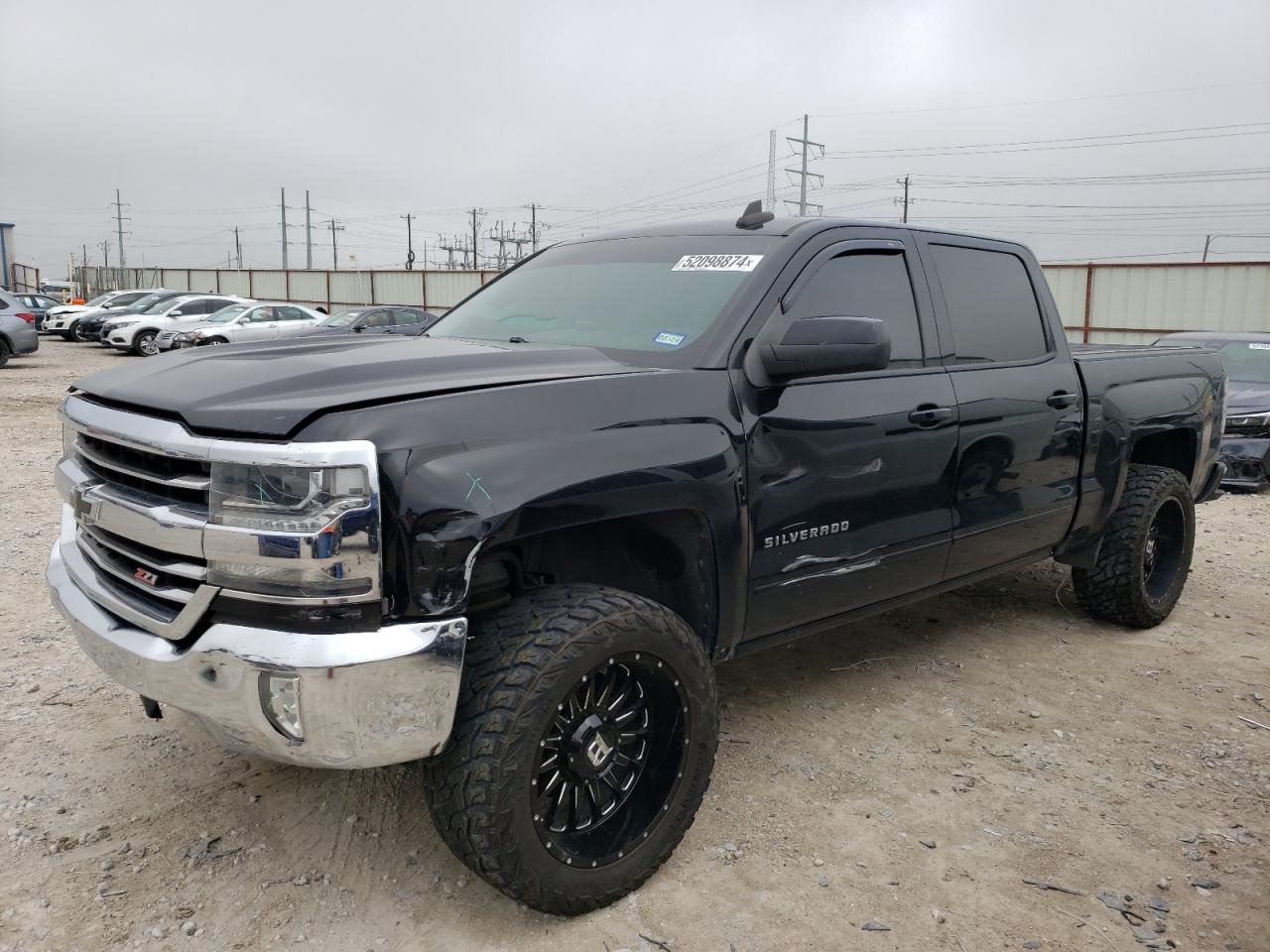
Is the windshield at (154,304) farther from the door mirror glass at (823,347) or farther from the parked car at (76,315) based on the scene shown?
the door mirror glass at (823,347)

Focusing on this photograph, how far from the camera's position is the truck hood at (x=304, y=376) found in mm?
2314

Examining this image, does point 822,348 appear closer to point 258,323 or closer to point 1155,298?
point 1155,298

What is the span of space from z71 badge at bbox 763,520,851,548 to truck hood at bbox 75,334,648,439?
679mm

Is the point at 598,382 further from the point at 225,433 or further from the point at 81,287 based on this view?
the point at 81,287

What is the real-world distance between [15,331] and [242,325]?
459cm

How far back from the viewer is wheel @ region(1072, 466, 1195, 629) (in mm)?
4801

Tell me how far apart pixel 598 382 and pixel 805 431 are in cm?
77

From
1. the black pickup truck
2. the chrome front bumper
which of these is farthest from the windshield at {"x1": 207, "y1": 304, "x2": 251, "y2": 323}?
the chrome front bumper

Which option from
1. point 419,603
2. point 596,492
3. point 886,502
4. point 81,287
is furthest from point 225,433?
point 81,287

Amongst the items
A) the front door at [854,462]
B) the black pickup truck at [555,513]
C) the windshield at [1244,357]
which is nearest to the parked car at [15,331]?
the black pickup truck at [555,513]

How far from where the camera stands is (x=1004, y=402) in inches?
156

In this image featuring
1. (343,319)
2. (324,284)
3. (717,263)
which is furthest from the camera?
(324,284)

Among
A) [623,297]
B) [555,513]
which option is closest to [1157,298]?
[623,297]

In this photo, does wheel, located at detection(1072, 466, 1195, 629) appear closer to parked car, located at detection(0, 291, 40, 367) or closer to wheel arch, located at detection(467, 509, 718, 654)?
wheel arch, located at detection(467, 509, 718, 654)
